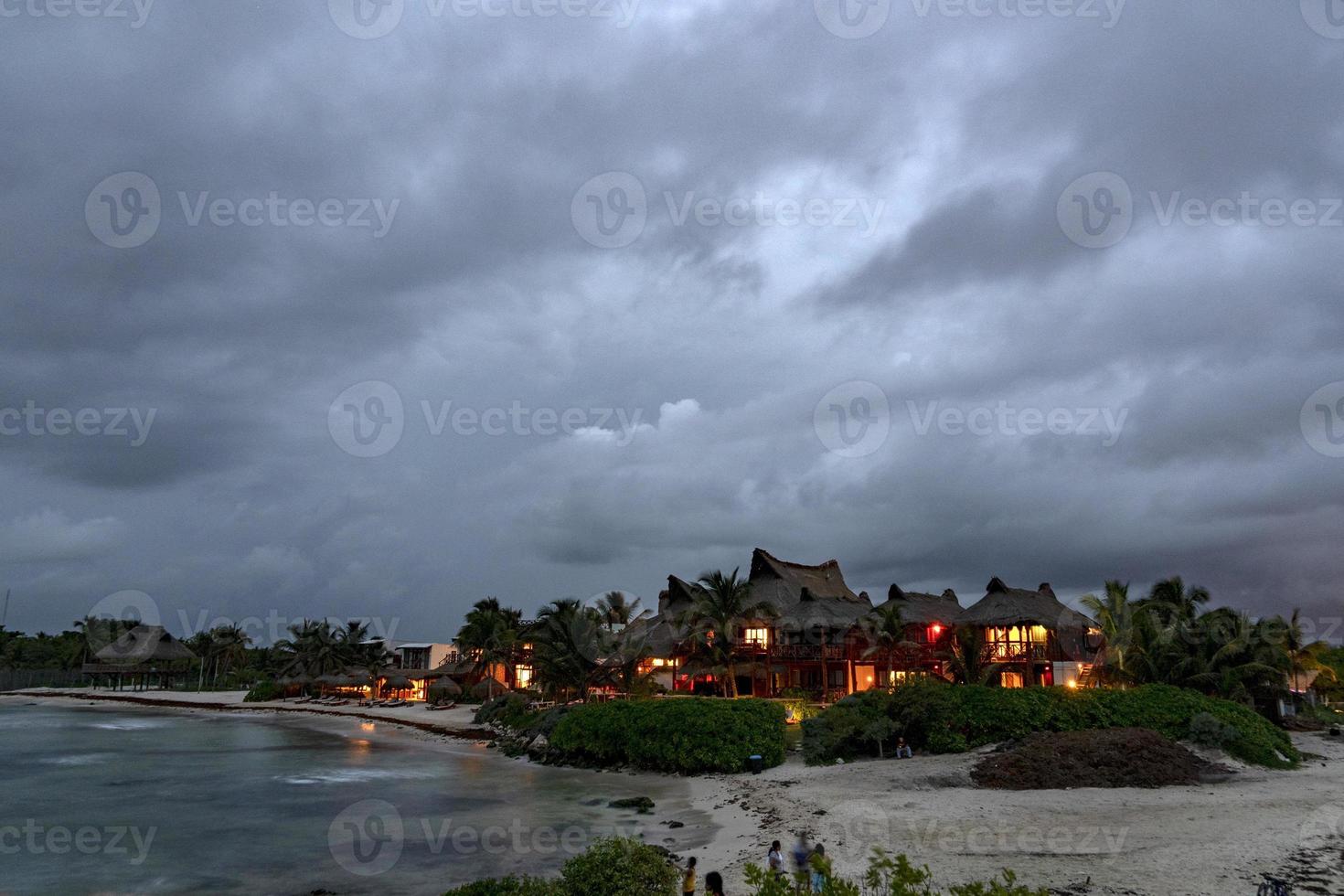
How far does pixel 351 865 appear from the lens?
2358cm

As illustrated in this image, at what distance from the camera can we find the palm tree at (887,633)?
48.7 m

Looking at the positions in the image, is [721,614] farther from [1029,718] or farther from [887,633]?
[1029,718]

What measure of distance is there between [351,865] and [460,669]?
5612cm

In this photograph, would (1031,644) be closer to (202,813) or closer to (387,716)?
(202,813)

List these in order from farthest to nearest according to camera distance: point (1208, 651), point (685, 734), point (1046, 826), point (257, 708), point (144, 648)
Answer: point (144, 648) < point (257, 708) < point (1208, 651) < point (685, 734) < point (1046, 826)

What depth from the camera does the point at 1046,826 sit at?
22547 millimetres

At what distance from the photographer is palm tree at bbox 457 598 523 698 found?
237 ft

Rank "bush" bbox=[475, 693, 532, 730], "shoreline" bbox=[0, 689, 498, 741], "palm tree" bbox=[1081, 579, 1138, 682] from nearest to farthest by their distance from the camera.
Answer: "palm tree" bbox=[1081, 579, 1138, 682] < "bush" bbox=[475, 693, 532, 730] < "shoreline" bbox=[0, 689, 498, 741]

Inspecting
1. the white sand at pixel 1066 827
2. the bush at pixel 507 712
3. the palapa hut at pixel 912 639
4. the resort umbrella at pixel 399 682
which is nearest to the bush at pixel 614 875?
the white sand at pixel 1066 827

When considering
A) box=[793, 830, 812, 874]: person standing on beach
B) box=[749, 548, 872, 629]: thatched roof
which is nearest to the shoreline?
box=[749, 548, 872, 629]: thatched roof

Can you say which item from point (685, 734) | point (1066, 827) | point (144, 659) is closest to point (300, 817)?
point (685, 734)

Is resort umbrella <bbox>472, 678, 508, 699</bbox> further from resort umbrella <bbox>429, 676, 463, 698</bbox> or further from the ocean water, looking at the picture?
the ocean water

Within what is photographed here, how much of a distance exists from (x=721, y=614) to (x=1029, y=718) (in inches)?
766

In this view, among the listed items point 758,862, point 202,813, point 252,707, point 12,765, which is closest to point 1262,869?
point 758,862
